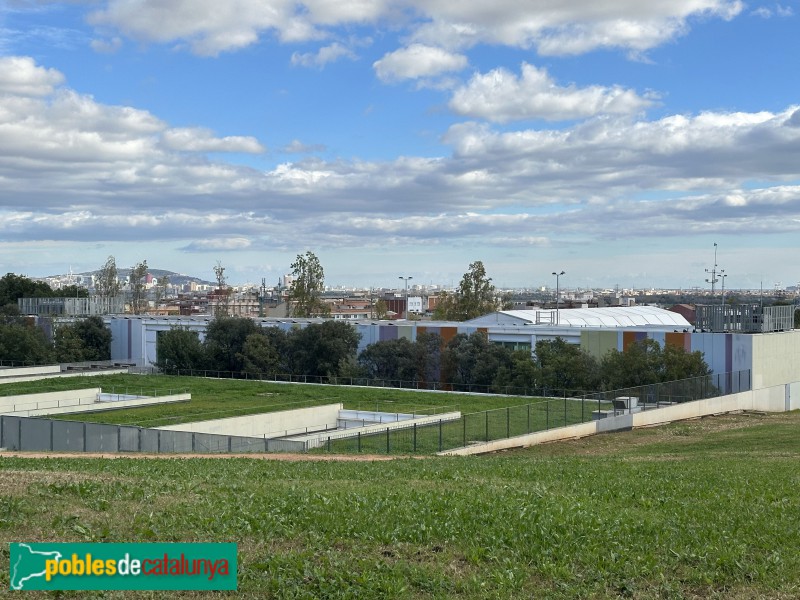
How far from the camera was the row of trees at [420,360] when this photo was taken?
197 feet

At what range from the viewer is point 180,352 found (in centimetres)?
8106

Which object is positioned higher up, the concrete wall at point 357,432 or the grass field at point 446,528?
the grass field at point 446,528

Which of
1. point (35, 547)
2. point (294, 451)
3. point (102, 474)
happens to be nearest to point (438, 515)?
point (35, 547)

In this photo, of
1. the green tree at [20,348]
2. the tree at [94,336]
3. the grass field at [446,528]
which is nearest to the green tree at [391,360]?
the tree at [94,336]

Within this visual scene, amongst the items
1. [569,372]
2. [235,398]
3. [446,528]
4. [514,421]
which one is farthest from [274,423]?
[446,528]

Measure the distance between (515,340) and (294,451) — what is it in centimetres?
4037

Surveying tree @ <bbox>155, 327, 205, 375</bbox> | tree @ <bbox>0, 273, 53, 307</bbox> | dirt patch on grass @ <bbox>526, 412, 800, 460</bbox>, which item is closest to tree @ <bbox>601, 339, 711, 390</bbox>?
dirt patch on grass @ <bbox>526, 412, 800, 460</bbox>

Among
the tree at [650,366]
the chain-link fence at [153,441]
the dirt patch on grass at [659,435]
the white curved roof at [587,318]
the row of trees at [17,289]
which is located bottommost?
the dirt patch on grass at [659,435]

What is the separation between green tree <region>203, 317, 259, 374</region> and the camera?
80062mm

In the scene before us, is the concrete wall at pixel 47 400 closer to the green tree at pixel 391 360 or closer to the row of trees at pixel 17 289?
the green tree at pixel 391 360

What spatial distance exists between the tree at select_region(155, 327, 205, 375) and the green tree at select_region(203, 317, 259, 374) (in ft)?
2.91

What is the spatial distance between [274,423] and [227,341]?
34.0 metres

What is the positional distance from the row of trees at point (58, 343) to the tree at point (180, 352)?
545 inches

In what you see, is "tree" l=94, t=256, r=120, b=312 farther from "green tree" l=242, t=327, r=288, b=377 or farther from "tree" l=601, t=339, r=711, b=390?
"tree" l=601, t=339, r=711, b=390
